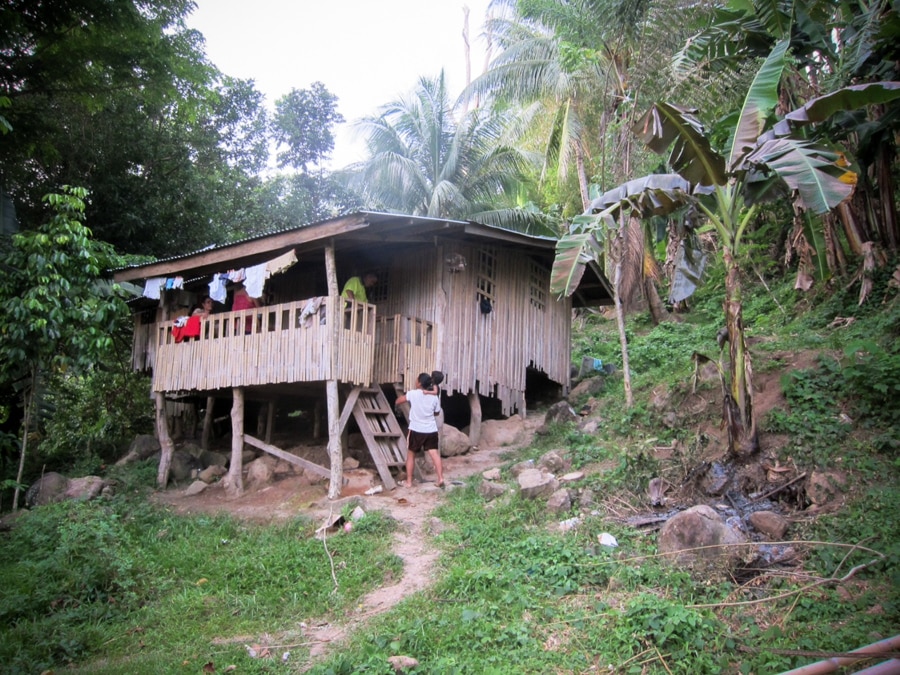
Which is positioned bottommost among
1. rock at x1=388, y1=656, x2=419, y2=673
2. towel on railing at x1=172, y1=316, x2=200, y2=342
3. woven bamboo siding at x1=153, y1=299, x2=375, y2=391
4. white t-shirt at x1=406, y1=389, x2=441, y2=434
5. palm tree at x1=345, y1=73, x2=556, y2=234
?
rock at x1=388, y1=656, x2=419, y2=673

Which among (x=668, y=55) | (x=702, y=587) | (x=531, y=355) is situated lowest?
(x=702, y=587)

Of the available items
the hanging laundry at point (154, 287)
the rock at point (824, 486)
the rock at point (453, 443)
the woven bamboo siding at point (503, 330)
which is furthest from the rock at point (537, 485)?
the hanging laundry at point (154, 287)

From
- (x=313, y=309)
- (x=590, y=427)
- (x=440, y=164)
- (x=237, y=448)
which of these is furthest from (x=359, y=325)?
(x=440, y=164)

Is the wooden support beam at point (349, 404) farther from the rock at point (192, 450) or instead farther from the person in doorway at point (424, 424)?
the rock at point (192, 450)

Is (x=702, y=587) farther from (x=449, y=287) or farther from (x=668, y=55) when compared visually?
(x=668, y=55)

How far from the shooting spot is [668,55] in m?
10.9

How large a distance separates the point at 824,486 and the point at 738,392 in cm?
122

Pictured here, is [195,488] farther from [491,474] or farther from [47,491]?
[491,474]

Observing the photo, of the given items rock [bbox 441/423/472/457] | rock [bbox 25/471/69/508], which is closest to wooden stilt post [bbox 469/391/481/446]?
rock [bbox 441/423/472/457]

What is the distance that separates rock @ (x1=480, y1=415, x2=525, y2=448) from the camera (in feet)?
37.8

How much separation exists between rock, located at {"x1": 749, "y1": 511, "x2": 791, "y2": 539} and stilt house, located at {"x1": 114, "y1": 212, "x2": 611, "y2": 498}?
5189 millimetres

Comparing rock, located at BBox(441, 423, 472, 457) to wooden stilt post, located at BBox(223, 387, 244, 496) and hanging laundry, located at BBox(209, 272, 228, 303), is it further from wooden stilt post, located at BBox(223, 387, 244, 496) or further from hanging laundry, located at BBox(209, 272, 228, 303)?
hanging laundry, located at BBox(209, 272, 228, 303)

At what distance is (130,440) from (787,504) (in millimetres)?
12873

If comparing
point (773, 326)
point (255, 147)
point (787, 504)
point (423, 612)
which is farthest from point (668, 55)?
point (255, 147)
